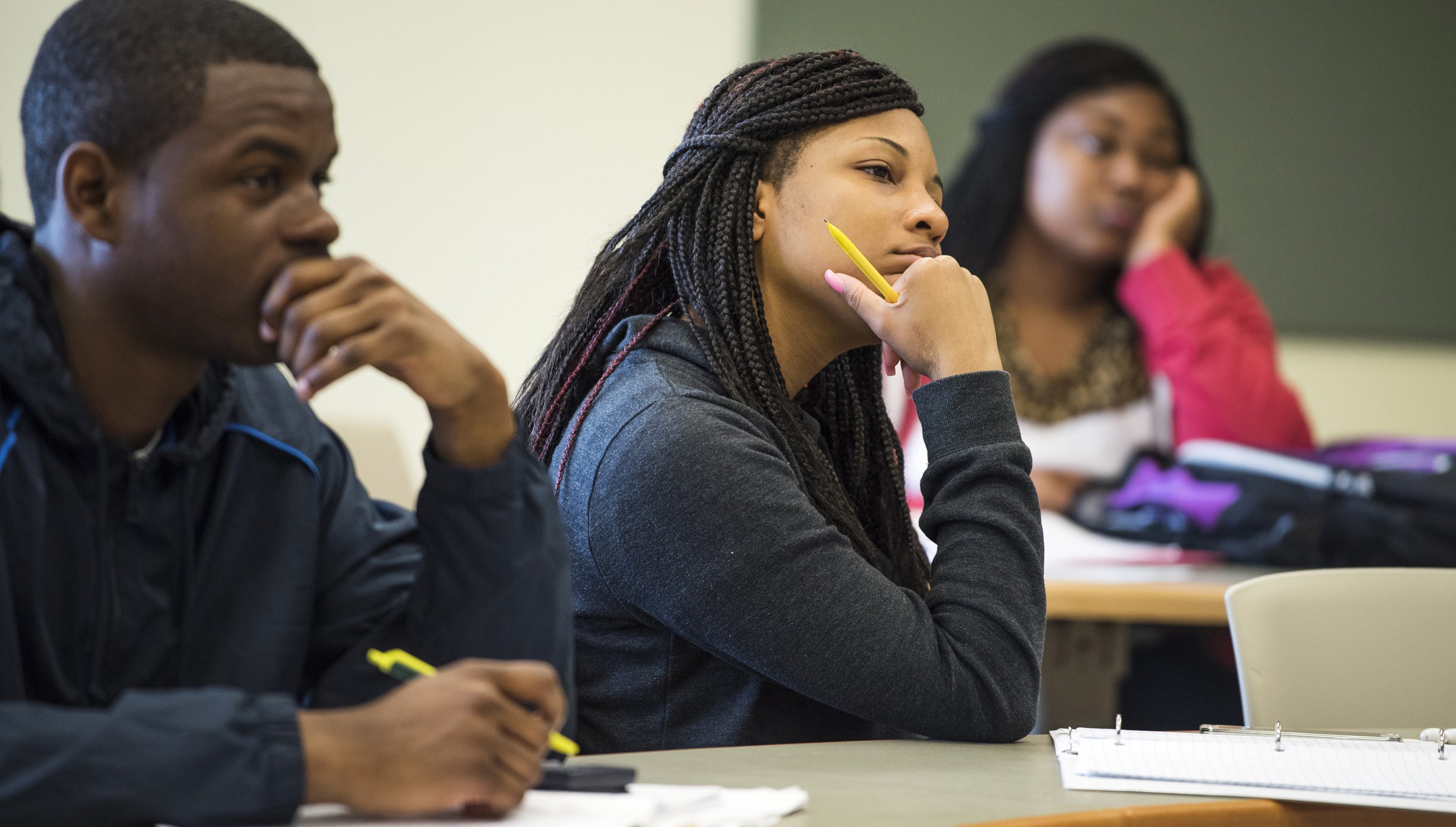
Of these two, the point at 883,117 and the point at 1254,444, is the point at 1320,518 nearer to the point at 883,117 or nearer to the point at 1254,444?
the point at 1254,444

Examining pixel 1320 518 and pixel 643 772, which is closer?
pixel 643 772

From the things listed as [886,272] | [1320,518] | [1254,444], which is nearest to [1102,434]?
[1254,444]

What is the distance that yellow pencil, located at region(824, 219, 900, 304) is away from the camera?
1.36 meters

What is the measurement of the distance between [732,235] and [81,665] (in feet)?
2.48

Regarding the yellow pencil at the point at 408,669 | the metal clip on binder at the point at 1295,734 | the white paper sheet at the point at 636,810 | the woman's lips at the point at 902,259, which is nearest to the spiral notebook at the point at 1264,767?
the metal clip on binder at the point at 1295,734

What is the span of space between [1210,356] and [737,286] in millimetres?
2216

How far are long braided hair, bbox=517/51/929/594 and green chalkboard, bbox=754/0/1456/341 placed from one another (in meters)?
2.03

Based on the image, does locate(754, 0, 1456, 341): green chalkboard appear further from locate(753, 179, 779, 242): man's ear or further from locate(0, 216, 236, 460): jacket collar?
locate(0, 216, 236, 460): jacket collar

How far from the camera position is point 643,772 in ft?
3.05

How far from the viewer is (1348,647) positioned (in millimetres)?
1453

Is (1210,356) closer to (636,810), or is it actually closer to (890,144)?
(890,144)

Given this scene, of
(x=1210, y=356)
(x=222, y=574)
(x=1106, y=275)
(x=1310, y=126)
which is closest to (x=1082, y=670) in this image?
(x=1210, y=356)

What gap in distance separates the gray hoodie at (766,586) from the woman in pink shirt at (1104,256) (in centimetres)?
208

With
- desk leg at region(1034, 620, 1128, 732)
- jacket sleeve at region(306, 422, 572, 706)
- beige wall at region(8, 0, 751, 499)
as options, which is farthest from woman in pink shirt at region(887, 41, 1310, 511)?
jacket sleeve at region(306, 422, 572, 706)
